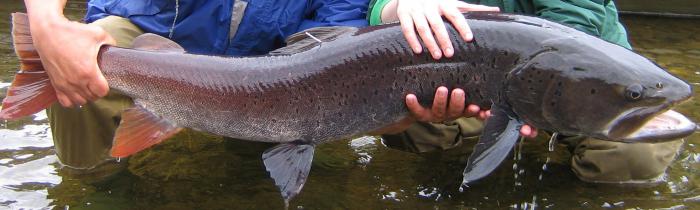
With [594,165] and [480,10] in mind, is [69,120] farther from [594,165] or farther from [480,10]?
[594,165]

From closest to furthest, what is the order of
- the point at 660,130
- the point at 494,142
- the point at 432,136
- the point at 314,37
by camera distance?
the point at 660,130, the point at 494,142, the point at 314,37, the point at 432,136

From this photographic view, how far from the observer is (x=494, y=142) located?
243 centimetres

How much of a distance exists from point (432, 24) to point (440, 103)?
286 mm

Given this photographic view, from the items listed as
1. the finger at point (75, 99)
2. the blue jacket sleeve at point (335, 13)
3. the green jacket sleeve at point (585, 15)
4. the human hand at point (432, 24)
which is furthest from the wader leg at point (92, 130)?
the green jacket sleeve at point (585, 15)

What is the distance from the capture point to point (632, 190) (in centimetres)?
317

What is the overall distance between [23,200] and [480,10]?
2.04 m

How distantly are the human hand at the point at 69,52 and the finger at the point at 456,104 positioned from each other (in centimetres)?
129

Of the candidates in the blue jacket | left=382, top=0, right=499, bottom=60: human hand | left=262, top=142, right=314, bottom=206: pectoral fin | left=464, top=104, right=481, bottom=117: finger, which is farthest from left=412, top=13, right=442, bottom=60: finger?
the blue jacket

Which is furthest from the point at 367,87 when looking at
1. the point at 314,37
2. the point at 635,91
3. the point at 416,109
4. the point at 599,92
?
the point at 635,91

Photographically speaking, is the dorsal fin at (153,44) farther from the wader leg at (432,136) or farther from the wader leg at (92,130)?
the wader leg at (432,136)

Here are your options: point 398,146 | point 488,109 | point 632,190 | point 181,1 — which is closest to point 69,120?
point 181,1

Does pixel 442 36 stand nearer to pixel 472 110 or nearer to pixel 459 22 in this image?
pixel 459 22

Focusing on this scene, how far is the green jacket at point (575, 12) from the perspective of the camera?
116 inches

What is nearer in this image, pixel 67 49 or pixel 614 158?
pixel 67 49
